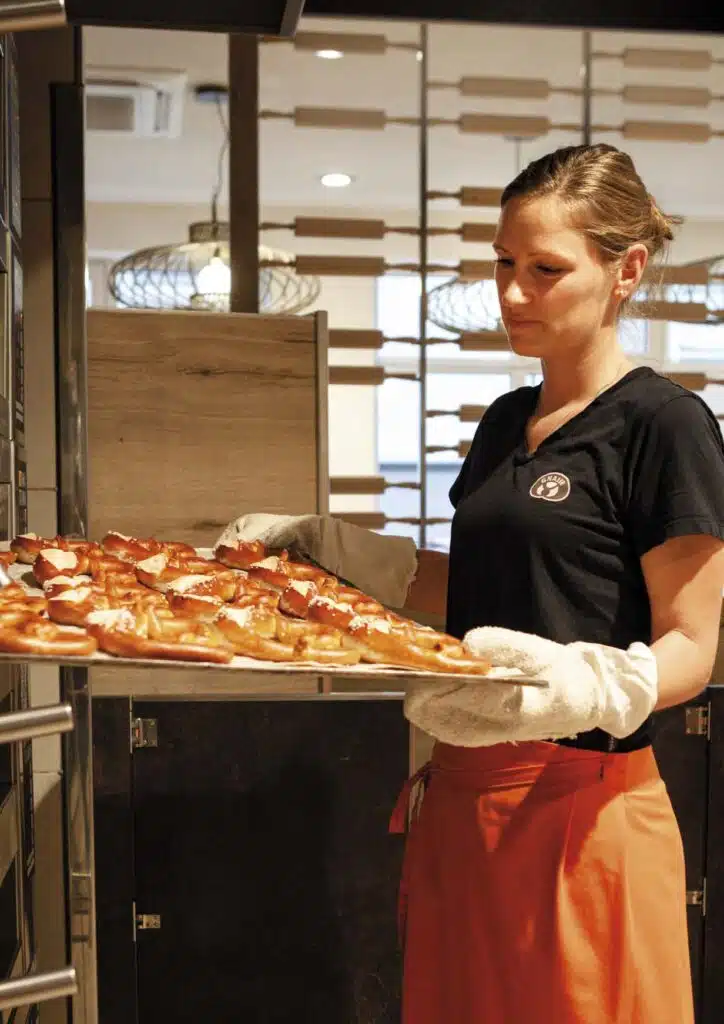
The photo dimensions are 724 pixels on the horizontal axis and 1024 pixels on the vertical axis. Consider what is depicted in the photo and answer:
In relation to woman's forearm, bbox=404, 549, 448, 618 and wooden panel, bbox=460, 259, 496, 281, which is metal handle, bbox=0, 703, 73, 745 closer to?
woman's forearm, bbox=404, 549, 448, 618

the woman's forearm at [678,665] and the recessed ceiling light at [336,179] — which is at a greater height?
the recessed ceiling light at [336,179]

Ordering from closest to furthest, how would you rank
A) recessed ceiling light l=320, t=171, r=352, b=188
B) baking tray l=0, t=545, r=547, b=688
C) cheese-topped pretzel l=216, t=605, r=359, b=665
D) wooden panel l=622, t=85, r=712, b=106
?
baking tray l=0, t=545, r=547, b=688 → cheese-topped pretzel l=216, t=605, r=359, b=665 → wooden panel l=622, t=85, r=712, b=106 → recessed ceiling light l=320, t=171, r=352, b=188

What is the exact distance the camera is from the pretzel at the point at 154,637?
1.17 m

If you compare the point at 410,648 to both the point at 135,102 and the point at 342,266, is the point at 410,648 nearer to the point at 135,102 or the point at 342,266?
the point at 342,266

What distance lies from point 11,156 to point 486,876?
5.40ft

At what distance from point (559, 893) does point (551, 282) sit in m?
0.75

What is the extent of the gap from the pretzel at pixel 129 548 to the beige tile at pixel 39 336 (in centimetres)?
58

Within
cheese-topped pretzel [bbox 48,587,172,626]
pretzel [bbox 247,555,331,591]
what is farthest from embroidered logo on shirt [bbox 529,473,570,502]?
cheese-topped pretzel [bbox 48,587,172,626]

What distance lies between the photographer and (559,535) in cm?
139

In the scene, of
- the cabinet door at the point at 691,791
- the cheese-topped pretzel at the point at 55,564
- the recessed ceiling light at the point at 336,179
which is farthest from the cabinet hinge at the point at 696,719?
the recessed ceiling light at the point at 336,179

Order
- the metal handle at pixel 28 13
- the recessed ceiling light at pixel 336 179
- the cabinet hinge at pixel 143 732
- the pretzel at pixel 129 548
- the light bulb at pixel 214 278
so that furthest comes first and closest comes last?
the recessed ceiling light at pixel 336 179 < the light bulb at pixel 214 278 < the cabinet hinge at pixel 143 732 < the pretzel at pixel 129 548 < the metal handle at pixel 28 13

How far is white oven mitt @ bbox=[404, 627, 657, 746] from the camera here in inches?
47.4

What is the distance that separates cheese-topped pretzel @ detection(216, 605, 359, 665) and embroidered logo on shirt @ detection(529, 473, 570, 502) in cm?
32

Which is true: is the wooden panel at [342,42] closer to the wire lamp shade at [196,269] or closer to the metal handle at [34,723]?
the wire lamp shade at [196,269]
